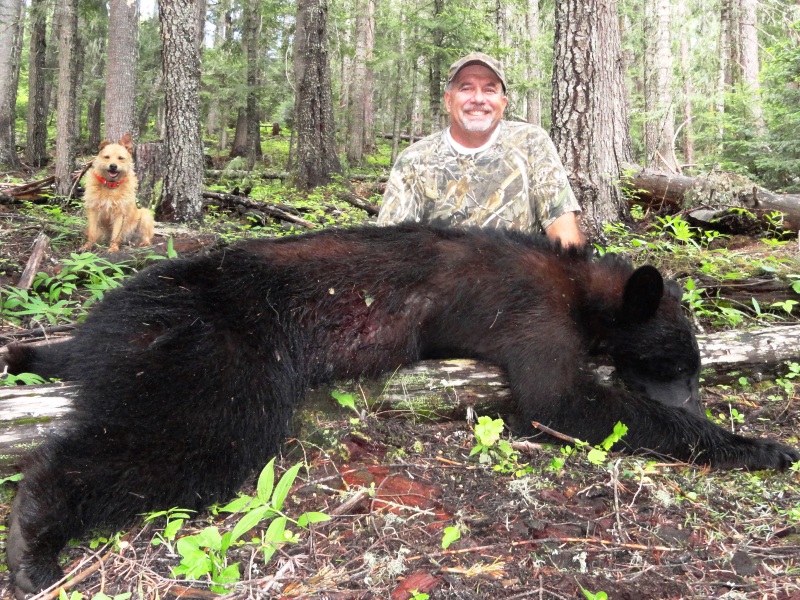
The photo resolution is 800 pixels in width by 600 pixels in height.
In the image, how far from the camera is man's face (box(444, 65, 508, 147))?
5.27 meters

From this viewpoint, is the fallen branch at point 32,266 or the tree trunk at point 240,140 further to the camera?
the tree trunk at point 240,140

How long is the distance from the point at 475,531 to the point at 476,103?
382 centimetres

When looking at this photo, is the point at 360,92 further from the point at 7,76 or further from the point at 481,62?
the point at 481,62

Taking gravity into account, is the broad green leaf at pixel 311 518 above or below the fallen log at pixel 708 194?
below

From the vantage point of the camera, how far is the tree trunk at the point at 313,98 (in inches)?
521

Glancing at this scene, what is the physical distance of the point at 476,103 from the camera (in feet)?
17.3

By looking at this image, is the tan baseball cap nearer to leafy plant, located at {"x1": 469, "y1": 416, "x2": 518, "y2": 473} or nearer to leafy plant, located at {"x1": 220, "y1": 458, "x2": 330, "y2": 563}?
leafy plant, located at {"x1": 469, "y1": 416, "x2": 518, "y2": 473}

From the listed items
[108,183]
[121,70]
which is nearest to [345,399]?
[108,183]

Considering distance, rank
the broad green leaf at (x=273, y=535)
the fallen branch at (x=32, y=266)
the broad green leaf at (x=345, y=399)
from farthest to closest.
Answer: the fallen branch at (x=32, y=266) → the broad green leaf at (x=345, y=399) → the broad green leaf at (x=273, y=535)

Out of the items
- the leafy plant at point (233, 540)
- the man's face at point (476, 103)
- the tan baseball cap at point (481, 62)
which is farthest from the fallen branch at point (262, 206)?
the leafy plant at point (233, 540)

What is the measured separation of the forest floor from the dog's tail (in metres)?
0.91

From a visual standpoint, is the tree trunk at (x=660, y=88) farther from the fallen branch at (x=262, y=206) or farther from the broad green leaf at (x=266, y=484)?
the broad green leaf at (x=266, y=484)

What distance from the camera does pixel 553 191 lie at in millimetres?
5305

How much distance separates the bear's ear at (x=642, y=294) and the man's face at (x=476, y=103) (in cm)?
225
